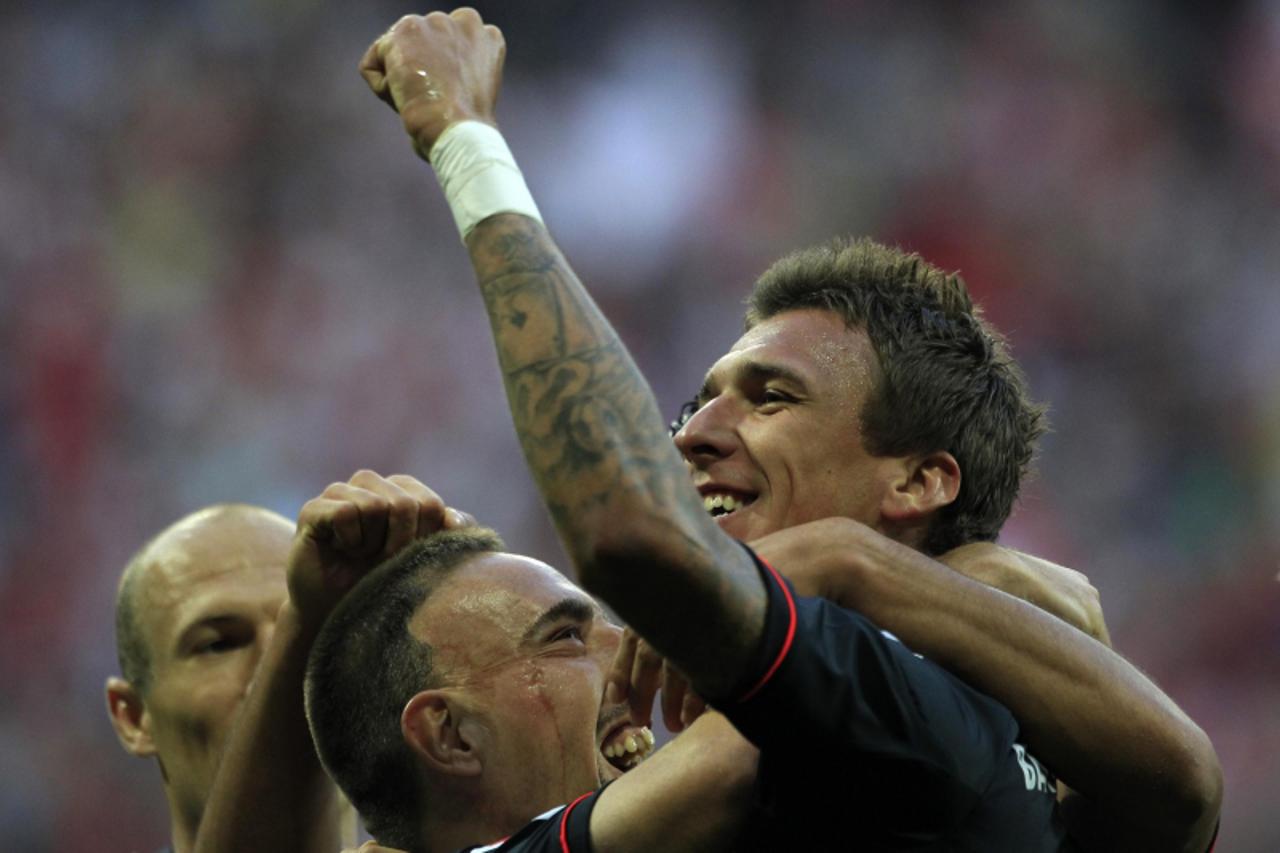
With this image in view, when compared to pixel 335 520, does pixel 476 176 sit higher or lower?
higher

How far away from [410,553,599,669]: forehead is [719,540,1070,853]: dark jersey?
1.09m

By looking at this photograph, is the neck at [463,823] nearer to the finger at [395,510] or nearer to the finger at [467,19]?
the finger at [395,510]

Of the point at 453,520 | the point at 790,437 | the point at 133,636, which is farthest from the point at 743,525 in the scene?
the point at 133,636

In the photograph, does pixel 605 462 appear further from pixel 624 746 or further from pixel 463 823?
pixel 624 746

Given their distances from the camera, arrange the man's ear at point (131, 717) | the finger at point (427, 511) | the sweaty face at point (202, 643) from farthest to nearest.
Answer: the man's ear at point (131, 717)
the sweaty face at point (202, 643)
the finger at point (427, 511)

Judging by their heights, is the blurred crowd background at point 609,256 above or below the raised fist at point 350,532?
above

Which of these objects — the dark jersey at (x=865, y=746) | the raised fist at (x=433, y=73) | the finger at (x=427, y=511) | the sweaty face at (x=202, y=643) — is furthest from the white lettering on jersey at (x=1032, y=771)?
the sweaty face at (x=202, y=643)

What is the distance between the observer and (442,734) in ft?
11.2

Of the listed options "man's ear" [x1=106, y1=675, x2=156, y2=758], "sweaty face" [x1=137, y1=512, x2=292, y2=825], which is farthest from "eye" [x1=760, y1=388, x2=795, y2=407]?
"man's ear" [x1=106, y1=675, x2=156, y2=758]

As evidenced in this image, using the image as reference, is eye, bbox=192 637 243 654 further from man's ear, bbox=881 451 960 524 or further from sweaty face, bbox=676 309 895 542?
man's ear, bbox=881 451 960 524

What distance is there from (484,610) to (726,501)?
2.34 feet

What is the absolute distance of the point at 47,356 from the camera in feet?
30.1

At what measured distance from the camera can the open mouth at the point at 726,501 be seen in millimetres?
3078

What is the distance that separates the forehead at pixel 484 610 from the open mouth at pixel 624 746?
17.5 inches
